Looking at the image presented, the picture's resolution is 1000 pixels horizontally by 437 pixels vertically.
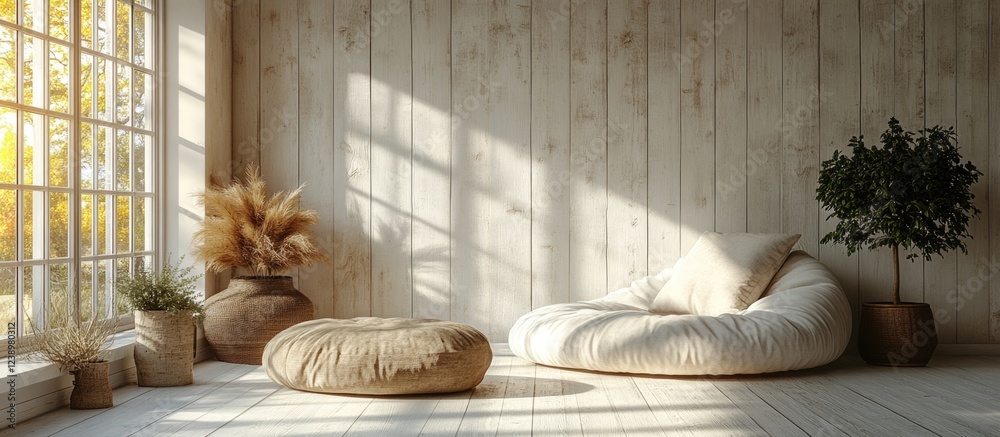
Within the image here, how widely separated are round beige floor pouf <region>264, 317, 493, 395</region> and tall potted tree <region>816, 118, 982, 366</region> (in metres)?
2.18

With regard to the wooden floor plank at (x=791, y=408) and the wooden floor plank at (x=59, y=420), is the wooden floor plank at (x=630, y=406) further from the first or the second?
the wooden floor plank at (x=59, y=420)

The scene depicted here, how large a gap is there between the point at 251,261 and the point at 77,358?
138 cm

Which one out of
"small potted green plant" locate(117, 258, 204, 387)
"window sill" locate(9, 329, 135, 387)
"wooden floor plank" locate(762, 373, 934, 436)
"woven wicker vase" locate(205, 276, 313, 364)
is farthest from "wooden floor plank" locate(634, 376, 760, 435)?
"window sill" locate(9, 329, 135, 387)

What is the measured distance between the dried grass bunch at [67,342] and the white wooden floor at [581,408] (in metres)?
0.20

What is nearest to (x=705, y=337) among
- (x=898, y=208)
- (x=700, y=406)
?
(x=700, y=406)

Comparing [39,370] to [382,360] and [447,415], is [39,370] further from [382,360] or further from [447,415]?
[447,415]

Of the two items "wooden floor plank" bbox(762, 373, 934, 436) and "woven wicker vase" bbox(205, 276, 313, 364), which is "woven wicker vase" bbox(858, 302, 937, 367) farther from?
"woven wicker vase" bbox(205, 276, 313, 364)

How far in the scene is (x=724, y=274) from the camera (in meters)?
4.56

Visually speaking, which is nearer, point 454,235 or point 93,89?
point 93,89

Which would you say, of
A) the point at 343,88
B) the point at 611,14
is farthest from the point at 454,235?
the point at 611,14

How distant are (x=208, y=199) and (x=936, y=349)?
425cm

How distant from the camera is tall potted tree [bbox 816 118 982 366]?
4387 mm

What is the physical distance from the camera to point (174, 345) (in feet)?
12.7

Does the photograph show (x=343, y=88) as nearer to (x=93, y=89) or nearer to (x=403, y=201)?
(x=403, y=201)
